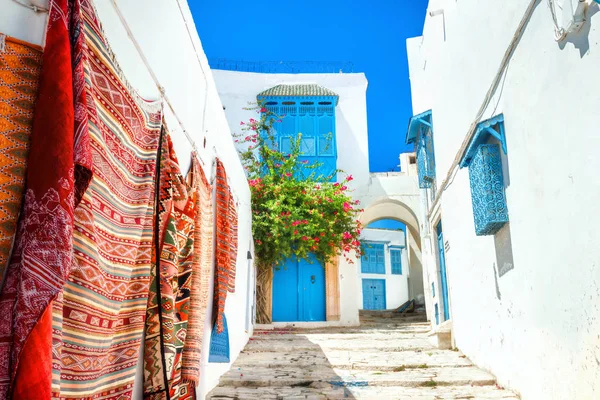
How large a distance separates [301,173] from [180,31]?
803 cm

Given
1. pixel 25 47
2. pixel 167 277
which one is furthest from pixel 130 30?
pixel 167 277

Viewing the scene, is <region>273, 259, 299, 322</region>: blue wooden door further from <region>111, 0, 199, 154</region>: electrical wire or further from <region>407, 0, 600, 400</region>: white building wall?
<region>111, 0, 199, 154</region>: electrical wire

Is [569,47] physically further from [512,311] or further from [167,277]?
[167,277]

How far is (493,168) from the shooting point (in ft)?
14.9

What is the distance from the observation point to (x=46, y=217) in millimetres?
1388

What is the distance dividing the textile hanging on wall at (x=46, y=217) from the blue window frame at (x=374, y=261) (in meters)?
19.4

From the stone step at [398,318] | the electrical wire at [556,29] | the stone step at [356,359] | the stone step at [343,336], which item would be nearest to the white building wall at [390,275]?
the stone step at [398,318]

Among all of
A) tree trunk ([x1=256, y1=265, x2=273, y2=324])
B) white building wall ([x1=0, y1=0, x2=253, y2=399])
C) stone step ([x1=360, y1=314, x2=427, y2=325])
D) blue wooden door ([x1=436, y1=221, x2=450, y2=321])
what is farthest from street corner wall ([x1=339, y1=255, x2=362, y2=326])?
white building wall ([x1=0, y1=0, x2=253, y2=399])

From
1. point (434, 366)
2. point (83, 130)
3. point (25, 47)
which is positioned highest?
point (25, 47)

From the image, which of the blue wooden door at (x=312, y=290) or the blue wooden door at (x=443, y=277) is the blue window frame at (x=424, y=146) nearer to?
the blue wooden door at (x=443, y=277)

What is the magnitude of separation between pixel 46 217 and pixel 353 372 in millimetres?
4876

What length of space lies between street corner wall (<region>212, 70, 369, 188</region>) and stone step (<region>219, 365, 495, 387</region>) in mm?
6712

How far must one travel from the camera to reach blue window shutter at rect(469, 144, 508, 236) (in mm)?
4418

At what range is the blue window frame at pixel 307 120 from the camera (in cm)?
1194
